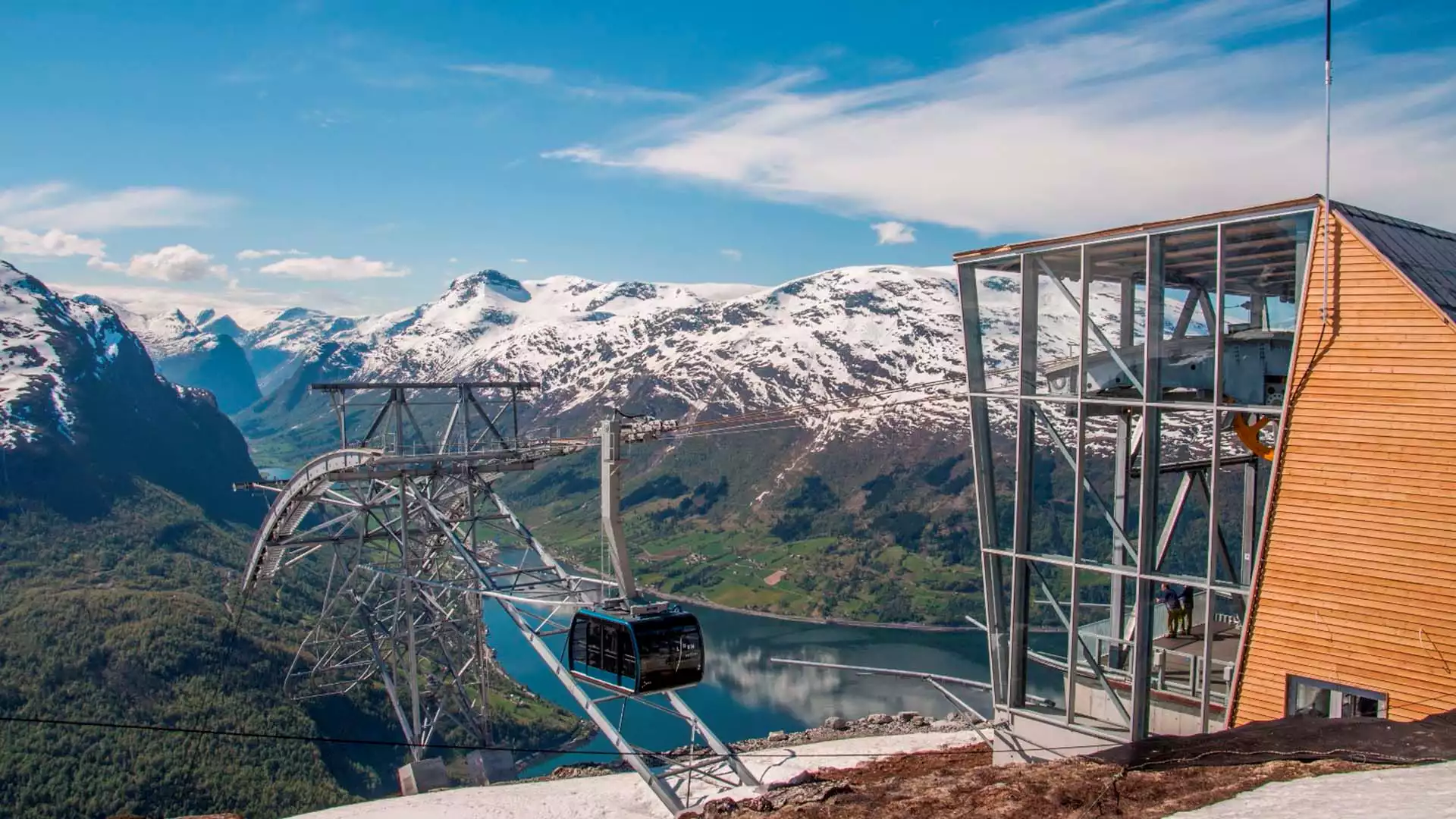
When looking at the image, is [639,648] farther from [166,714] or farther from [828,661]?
[828,661]

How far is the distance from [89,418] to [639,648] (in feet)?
503

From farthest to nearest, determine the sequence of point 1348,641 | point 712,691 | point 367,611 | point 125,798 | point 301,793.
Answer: point 712,691 < point 301,793 < point 125,798 < point 367,611 < point 1348,641

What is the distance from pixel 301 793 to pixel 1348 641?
56472mm

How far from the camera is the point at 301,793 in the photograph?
58.2 meters

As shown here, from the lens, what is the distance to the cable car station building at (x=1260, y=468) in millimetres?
16188

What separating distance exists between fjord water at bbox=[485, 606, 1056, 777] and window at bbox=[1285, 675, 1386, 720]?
64390mm

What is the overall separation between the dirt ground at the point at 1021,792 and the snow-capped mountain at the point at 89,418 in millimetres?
129550

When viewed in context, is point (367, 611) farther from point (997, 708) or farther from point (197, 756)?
point (197, 756)

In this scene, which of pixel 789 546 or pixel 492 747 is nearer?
pixel 492 747

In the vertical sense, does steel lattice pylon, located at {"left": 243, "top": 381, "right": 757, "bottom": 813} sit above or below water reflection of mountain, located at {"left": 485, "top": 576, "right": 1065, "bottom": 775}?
above

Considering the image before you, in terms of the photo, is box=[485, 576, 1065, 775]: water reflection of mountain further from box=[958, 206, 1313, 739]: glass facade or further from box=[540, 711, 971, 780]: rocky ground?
box=[958, 206, 1313, 739]: glass facade

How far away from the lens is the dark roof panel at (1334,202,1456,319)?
16562 millimetres

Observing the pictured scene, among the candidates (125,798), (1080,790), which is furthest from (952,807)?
(125,798)

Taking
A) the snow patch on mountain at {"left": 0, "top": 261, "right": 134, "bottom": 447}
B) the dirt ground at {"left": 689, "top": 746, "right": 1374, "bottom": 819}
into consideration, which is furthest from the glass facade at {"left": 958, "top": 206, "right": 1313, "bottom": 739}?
the snow patch on mountain at {"left": 0, "top": 261, "right": 134, "bottom": 447}
